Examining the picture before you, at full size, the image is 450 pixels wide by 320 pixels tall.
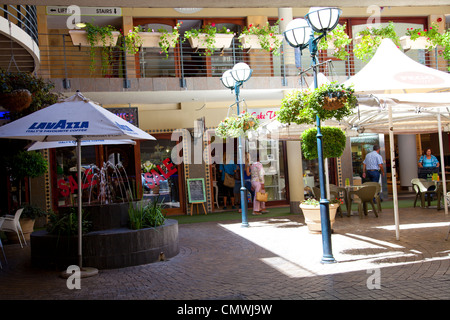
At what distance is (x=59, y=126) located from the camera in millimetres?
6695

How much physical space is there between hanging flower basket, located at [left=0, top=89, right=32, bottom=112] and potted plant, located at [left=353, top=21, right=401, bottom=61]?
10.4 metres

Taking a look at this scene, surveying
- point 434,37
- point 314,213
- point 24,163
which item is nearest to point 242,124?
point 314,213

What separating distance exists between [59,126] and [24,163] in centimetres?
476

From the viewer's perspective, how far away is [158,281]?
6.54 metres

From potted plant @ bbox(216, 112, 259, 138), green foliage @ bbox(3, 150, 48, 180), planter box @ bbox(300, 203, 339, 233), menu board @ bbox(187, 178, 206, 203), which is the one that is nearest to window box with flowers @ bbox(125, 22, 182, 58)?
potted plant @ bbox(216, 112, 259, 138)

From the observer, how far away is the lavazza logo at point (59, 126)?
663 centimetres

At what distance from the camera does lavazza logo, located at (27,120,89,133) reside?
6.63m

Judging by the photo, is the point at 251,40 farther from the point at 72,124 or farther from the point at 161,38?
the point at 72,124

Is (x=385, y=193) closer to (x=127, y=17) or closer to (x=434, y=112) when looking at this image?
(x=434, y=112)

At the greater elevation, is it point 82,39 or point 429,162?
point 82,39

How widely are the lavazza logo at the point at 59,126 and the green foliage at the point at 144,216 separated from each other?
1.98m

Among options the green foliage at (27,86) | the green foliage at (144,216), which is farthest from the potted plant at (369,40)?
the green foliage at (27,86)

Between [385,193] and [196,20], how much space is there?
923 cm

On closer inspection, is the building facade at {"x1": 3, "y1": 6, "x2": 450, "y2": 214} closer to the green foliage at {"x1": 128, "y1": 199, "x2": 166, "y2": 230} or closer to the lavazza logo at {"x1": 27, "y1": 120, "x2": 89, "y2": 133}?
the green foliage at {"x1": 128, "y1": 199, "x2": 166, "y2": 230}
